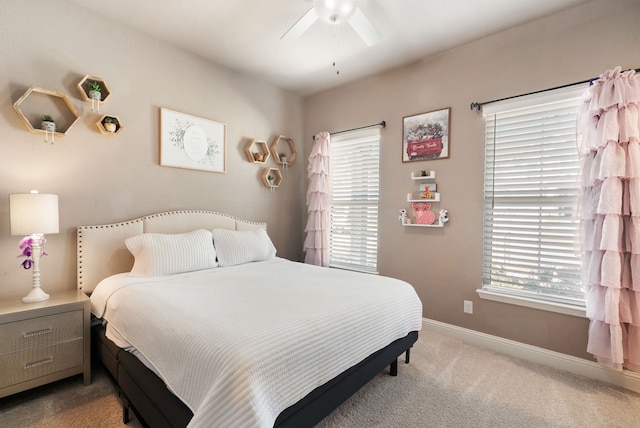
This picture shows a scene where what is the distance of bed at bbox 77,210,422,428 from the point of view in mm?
1125

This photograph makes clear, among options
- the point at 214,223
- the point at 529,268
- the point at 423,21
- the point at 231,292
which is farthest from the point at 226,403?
the point at 423,21

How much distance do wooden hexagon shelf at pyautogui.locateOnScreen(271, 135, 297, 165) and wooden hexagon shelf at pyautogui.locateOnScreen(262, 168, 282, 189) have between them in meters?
0.16

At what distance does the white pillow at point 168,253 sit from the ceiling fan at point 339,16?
1869 millimetres

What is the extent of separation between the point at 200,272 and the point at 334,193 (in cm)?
202

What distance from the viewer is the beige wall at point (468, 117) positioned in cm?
220

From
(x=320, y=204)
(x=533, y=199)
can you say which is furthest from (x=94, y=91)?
(x=533, y=199)

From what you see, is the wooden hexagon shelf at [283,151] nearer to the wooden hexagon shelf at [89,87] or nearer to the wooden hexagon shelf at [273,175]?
the wooden hexagon shelf at [273,175]

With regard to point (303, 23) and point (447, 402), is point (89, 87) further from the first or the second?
point (447, 402)

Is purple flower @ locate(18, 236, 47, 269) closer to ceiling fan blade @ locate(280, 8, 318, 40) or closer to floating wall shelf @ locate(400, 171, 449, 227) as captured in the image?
ceiling fan blade @ locate(280, 8, 318, 40)

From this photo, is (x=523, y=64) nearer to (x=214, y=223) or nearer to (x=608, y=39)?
(x=608, y=39)

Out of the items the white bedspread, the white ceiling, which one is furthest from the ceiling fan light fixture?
the white bedspread

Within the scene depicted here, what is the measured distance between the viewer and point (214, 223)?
3.14 m

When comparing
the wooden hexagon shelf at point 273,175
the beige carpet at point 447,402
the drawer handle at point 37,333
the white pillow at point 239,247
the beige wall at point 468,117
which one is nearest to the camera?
the beige carpet at point 447,402

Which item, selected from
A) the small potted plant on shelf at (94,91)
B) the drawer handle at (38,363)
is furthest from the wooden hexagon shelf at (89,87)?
the drawer handle at (38,363)
